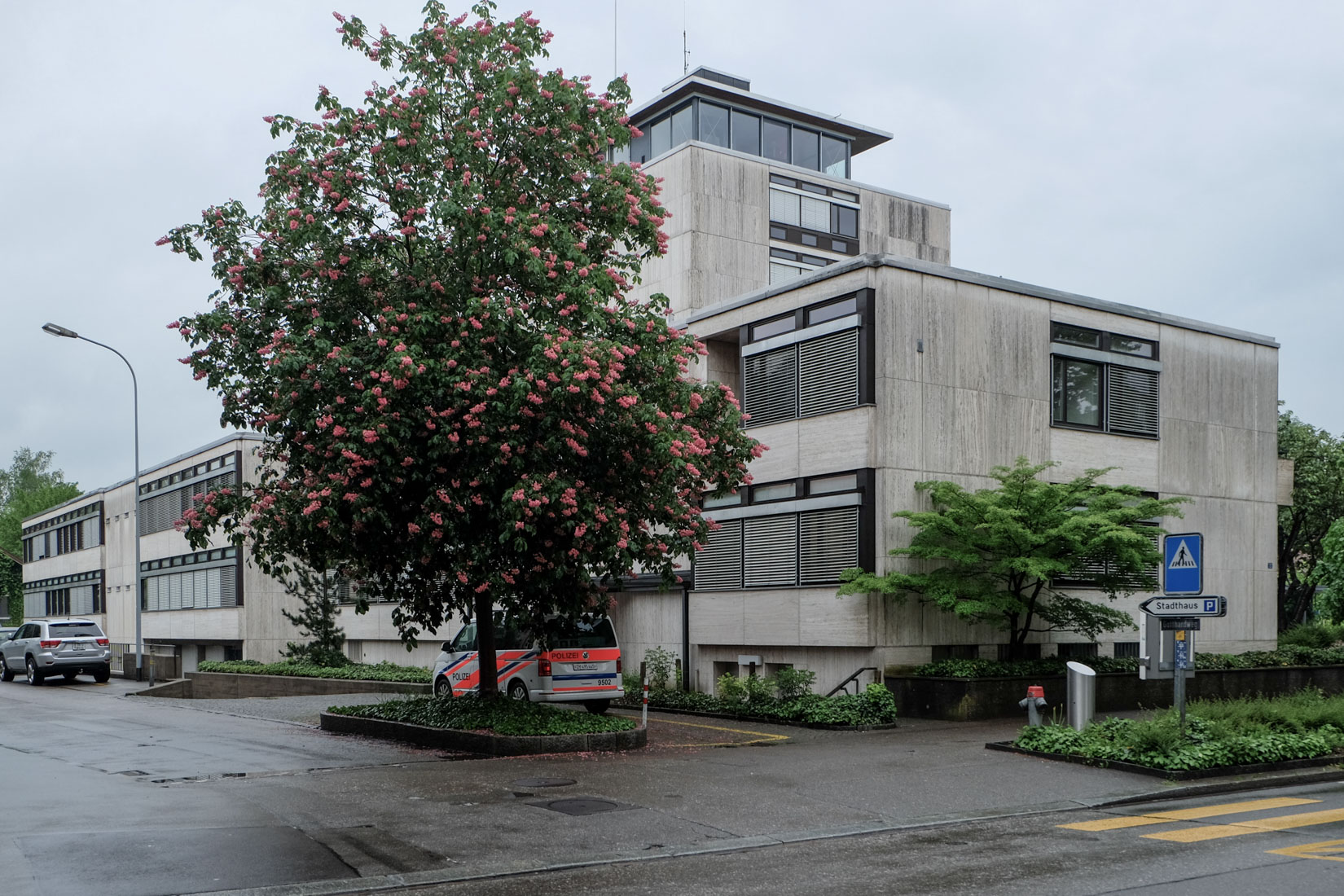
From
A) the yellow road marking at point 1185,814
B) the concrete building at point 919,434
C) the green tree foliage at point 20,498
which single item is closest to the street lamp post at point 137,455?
the concrete building at point 919,434

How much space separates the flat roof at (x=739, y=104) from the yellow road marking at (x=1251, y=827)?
34725 millimetres

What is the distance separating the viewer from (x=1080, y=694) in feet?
57.1

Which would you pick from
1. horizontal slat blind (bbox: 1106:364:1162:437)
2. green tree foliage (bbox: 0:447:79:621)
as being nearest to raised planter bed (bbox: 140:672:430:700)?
horizontal slat blind (bbox: 1106:364:1162:437)

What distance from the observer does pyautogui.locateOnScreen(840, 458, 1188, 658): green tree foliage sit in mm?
21266

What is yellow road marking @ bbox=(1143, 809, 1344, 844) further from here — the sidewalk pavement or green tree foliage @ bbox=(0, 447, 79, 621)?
green tree foliage @ bbox=(0, 447, 79, 621)

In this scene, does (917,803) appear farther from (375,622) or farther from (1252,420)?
(375,622)

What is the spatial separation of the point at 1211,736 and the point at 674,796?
670 cm

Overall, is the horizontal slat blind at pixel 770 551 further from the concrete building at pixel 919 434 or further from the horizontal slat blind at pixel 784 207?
the horizontal slat blind at pixel 784 207

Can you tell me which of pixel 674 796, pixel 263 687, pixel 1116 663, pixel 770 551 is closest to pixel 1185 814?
pixel 674 796

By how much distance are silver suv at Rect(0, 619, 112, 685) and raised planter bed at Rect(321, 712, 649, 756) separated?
2170 cm

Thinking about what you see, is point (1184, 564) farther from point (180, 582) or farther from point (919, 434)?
point (180, 582)

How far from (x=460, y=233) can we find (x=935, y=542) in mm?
9879

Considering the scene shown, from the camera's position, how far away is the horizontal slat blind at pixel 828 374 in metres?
23.4

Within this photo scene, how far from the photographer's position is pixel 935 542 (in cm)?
2227
